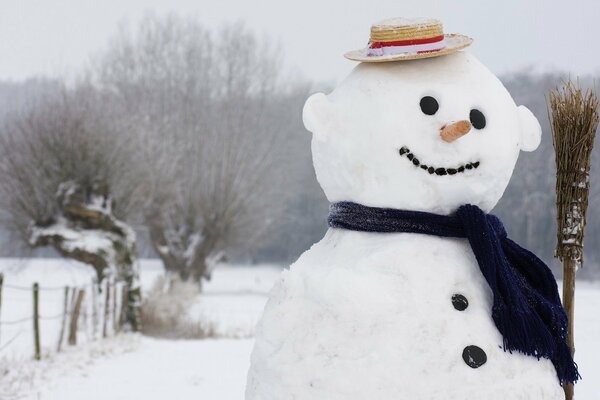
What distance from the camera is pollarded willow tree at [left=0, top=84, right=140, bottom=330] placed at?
470 inches

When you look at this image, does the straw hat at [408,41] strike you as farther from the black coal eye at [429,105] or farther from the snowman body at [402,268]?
the black coal eye at [429,105]

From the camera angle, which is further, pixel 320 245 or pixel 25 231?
pixel 25 231

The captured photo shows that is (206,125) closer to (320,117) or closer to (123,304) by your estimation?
(123,304)

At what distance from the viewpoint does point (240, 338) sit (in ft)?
39.7

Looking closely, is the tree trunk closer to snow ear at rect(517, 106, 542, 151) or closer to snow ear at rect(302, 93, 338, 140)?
snow ear at rect(302, 93, 338, 140)

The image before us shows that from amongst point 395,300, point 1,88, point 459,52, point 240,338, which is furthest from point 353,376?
point 1,88

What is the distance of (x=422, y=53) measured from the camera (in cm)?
326

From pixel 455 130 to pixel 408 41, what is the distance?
536 mm

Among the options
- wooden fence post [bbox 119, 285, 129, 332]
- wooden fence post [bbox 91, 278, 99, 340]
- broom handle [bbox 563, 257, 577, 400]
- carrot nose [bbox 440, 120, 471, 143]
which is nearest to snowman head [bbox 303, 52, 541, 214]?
carrot nose [bbox 440, 120, 471, 143]

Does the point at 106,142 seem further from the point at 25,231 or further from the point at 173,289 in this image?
the point at 173,289

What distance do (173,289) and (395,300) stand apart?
1242 centimetres

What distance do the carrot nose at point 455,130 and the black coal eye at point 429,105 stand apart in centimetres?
13

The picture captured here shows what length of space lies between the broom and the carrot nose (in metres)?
0.93

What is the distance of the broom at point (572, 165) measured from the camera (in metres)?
3.74
